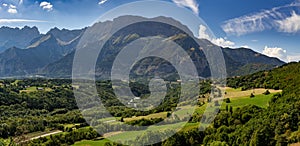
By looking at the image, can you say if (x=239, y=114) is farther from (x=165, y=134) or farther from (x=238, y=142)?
(x=165, y=134)

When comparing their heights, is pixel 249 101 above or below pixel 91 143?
above

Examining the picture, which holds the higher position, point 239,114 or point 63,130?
point 239,114

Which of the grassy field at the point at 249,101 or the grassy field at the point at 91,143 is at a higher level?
the grassy field at the point at 249,101

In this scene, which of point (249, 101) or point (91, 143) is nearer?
point (91, 143)

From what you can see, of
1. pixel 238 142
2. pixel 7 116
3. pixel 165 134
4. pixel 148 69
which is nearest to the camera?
pixel 165 134

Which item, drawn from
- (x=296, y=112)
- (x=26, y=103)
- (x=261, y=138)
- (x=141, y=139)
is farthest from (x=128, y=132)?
(x=26, y=103)

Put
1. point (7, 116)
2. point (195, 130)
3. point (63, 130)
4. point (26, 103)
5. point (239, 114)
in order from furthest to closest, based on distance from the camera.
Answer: point (26, 103) < point (7, 116) < point (63, 130) < point (239, 114) < point (195, 130)

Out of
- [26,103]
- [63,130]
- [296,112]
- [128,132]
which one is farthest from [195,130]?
[26,103]

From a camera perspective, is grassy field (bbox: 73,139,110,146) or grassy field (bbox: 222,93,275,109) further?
grassy field (bbox: 222,93,275,109)

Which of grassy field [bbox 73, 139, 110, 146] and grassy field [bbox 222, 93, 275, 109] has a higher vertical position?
grassy field [bbox 222, 93, 275, 109]

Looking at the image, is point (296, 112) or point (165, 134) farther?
point (296, 112)

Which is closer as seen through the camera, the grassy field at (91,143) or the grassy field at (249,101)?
the grassy field at (91,143)
